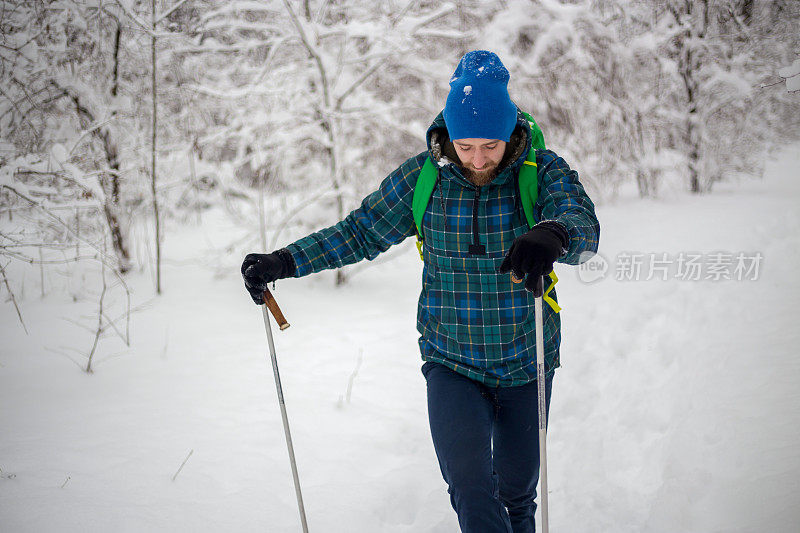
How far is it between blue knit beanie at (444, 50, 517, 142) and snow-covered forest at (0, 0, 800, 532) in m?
1.99

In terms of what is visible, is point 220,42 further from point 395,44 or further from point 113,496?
point 113,496

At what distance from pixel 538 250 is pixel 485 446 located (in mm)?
732

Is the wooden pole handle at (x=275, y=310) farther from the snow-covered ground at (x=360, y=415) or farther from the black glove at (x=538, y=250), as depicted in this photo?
the snow-covered ground at (x=360, y=415)

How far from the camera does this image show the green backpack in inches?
77.6

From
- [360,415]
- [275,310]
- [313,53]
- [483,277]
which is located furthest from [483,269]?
[313,53]

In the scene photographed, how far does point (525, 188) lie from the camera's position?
1.97 metres

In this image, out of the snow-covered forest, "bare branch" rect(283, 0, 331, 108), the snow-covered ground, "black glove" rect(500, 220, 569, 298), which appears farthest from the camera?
"bare branch" rect(283, 0, 331, 108)

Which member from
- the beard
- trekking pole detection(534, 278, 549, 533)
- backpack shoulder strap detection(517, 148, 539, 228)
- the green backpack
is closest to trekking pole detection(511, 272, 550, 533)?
trekking pole detection(534, 278, 549, 533)

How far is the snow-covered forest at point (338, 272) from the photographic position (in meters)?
2.91

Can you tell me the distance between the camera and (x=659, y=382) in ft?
12.8

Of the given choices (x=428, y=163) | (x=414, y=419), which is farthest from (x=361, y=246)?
(x=414, y=419)

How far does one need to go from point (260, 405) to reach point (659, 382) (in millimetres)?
2996

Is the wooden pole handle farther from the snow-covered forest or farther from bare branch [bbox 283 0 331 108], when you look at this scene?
bare branch [bbox 283 0 331 108]

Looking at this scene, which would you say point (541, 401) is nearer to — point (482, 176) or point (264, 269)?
point (482, 176)
